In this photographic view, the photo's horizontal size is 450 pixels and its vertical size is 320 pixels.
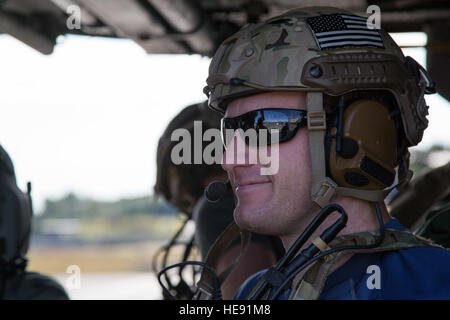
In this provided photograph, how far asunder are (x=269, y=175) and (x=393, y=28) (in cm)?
184

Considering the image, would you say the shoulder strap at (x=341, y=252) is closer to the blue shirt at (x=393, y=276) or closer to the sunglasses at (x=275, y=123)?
the blue shirt at (x=393, y=276)

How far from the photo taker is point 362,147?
1.37 meters

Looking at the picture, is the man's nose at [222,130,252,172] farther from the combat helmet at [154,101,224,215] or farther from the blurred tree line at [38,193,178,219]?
the blurred tree line at [38,193,178,219]

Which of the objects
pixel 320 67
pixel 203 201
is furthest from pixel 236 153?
pixel 203 201

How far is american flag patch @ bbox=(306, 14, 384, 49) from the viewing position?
1415 millimetres

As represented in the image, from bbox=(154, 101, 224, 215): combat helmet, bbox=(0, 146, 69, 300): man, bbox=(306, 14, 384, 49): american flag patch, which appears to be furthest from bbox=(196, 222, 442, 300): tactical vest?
bbox=(154, 101, 224, 215): combat helmet

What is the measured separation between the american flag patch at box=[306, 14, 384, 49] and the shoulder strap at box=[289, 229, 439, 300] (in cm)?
42

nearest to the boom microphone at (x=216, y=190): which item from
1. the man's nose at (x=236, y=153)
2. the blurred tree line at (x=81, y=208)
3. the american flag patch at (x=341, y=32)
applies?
the man's nose at (x=236, y=153)

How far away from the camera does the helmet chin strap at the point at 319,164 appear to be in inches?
53.9

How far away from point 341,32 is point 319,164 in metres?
0.31

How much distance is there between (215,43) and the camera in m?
2.79

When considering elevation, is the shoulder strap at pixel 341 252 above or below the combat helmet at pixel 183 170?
below

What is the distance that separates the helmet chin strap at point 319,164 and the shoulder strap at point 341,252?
0.09 meters
